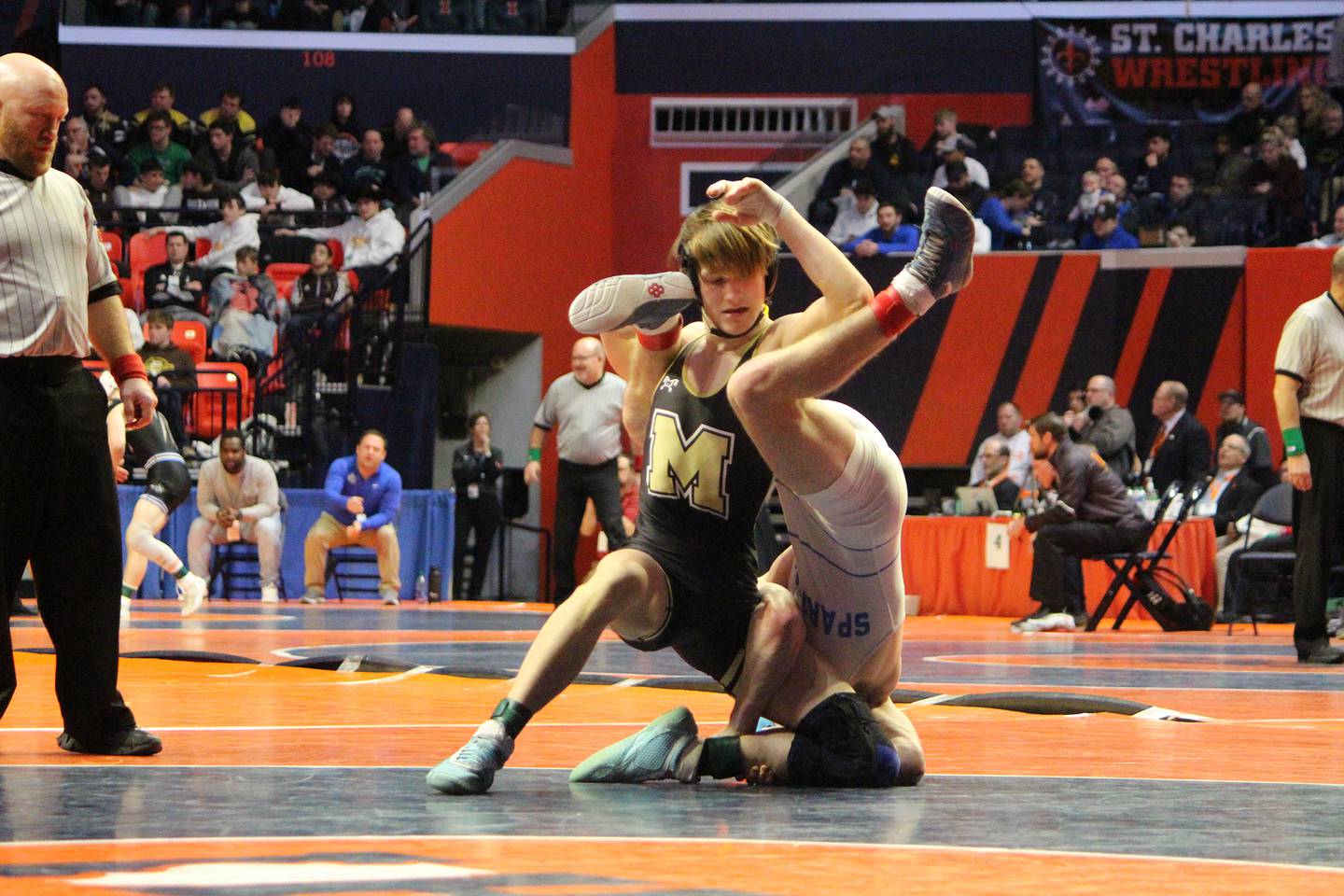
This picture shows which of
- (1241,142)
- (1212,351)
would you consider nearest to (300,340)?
(1212,351)

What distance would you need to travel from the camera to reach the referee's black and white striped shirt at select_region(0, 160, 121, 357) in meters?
3.47

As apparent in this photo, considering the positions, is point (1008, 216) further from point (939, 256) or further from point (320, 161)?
point (939, 256)

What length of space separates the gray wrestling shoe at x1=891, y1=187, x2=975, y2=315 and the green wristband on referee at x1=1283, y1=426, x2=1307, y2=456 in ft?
13.0

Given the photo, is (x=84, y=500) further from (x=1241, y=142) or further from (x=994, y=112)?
(x=994, y=112)

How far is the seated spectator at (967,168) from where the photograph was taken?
15.8 metres

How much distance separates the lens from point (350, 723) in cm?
421

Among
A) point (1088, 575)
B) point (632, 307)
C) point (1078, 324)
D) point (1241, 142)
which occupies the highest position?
point (1241, 142)

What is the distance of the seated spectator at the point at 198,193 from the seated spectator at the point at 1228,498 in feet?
27.1

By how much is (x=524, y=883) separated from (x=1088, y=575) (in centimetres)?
1019

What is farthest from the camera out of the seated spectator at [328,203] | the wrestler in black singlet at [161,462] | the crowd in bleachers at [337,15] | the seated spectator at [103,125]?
the crowd in bleachers at [337,15]

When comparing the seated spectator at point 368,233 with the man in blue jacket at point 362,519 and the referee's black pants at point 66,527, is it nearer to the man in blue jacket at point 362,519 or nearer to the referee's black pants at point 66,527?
the man in blue jacket at point 362,519

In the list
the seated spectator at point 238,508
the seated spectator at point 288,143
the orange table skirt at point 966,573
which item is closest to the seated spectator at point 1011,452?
the orange table skirt at point 966,573

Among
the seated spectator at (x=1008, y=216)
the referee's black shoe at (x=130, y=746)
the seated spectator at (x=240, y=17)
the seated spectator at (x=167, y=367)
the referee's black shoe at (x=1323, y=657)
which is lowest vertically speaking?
the referee's black shoe at (x=1323, y=657)

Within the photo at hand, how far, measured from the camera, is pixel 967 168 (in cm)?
1574
